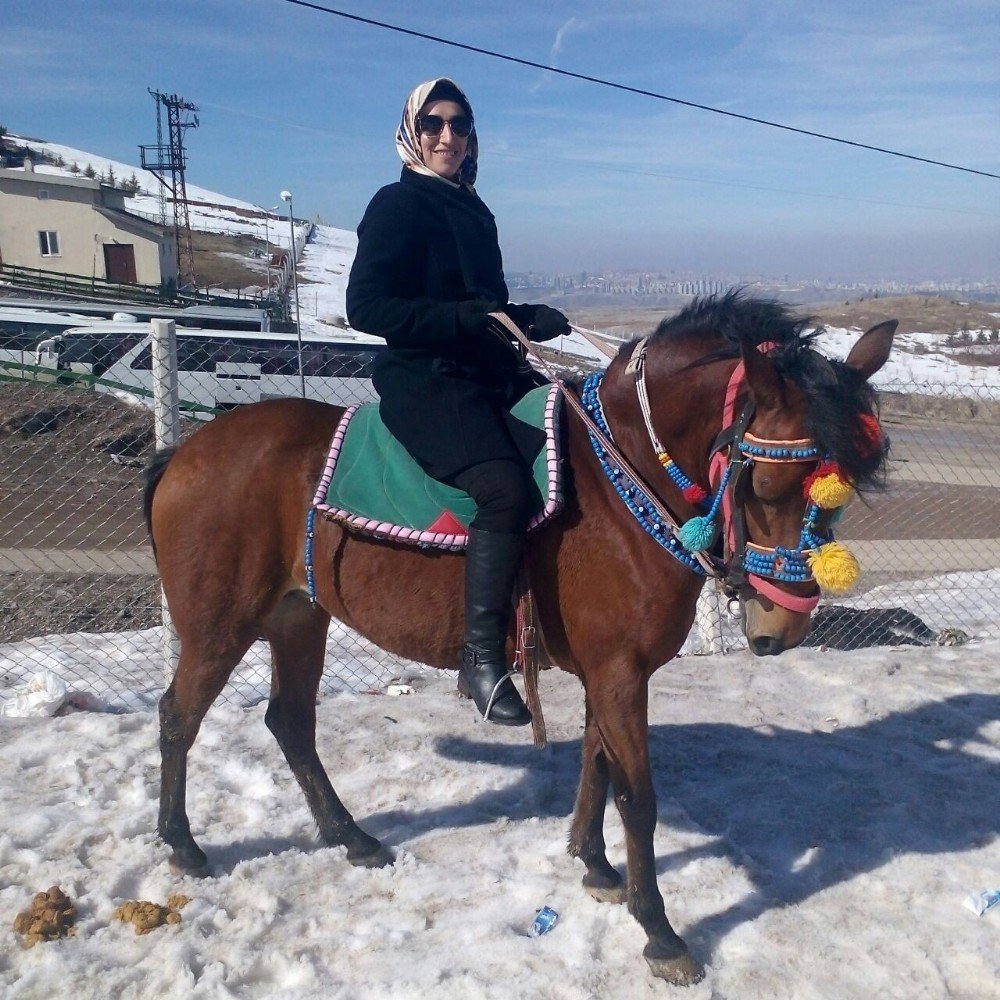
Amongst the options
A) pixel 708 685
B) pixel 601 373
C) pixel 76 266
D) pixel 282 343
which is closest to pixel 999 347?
pixel 282 343

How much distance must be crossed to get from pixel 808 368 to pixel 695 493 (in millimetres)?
534

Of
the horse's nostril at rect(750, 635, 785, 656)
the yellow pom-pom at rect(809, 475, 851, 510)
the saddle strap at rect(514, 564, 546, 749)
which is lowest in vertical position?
the saddle strap at rect(514, 564, 546, 749)

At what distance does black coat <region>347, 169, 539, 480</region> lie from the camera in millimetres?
3137

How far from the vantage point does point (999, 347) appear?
28.7 m

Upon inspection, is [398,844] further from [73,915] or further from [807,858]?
[807,858]

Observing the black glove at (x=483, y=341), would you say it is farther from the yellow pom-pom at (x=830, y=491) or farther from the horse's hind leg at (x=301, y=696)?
the horse's hind leg at (x=301, y=696)

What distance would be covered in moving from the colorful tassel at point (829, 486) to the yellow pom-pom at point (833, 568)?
14 centimetres

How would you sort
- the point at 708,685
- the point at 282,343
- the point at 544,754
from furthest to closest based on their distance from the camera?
the point at 282,343, the point at 708,685, the point at 544,754

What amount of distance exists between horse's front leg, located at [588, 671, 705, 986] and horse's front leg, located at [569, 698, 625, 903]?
0.89ft

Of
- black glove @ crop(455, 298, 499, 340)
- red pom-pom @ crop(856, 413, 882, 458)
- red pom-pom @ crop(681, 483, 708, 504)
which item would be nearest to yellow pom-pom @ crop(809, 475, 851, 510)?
red pom-pom @ crop(856, 413, 882, 458)

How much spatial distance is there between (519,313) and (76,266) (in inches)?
1639

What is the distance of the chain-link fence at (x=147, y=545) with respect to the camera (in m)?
5.93

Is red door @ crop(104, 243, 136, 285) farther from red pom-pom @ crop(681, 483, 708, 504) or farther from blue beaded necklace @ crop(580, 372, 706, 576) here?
red pom-pom @ crop(681, 483, 708, 504)

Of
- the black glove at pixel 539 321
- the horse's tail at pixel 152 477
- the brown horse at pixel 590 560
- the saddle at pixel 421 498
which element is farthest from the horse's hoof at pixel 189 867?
the black glove at pixel 539 321
